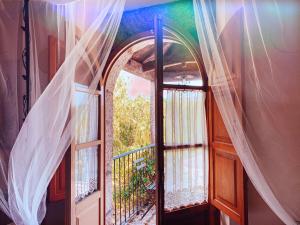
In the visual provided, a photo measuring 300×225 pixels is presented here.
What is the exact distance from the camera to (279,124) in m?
1.40

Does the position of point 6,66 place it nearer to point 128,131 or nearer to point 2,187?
point 2,187

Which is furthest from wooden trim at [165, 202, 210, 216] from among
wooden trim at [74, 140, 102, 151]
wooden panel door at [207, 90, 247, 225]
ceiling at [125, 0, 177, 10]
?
ceiling at [125, 0, 177, 10]

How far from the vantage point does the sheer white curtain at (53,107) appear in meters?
1.29

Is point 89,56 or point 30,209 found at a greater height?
point 89,56

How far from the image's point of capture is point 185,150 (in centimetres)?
218

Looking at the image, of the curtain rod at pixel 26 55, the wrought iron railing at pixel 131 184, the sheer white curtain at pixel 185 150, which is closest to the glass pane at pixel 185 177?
the sheer white curtain at pixel 185 150

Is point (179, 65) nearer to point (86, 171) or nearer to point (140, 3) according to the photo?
point (140, 3)

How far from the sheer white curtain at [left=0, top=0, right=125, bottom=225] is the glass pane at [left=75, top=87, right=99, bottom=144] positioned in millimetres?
49

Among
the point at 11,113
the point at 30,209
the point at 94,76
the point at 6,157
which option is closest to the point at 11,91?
the point at 11,113

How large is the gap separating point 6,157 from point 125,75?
4.42 m

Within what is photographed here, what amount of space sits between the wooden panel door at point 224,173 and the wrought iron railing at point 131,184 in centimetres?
163

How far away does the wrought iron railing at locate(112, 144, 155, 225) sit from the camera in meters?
3.50

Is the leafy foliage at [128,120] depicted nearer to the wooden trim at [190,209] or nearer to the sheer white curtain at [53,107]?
the wooden trim at [190,209]

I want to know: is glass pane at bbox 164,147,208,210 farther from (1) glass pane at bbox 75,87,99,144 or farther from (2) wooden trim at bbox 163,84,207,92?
(1) glass pane at bbox 75,87,99,144
